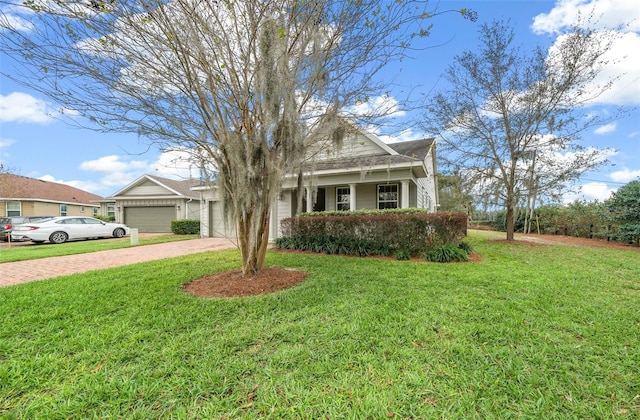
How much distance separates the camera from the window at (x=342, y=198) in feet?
36.1

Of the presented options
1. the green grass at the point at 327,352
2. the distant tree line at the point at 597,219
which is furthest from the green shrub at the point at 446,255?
the distant tree line at the point at 597,219

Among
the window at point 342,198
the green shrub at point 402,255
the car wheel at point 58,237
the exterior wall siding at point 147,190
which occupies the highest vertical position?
the exterior wall siding at point 147,190

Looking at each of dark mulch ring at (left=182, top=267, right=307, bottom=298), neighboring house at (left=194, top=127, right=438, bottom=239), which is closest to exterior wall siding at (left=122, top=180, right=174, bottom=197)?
neighboring house at (left=194, top=127, right=438, bottom=239)

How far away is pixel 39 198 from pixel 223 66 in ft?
95.6

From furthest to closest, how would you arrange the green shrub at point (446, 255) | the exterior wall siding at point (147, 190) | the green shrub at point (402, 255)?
the exterior wall siding at point (147, 190), the green shrub at point (402, 255), the green shrub at point (446, 255)

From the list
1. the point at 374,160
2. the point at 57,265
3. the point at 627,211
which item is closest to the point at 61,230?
the point at 57,265

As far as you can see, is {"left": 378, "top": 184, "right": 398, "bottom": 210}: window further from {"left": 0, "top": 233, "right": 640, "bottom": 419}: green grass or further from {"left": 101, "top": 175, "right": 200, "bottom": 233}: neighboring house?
{"left": 101, "top": 175, "right": 200, "bottom": 233}: neighboring house

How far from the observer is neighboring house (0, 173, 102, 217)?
20.6m

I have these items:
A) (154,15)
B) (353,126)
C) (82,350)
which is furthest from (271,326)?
(154,15)

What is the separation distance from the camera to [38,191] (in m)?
23.7

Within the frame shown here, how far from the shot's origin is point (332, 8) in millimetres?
4137

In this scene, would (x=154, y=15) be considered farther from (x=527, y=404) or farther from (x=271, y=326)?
(x=527, y=404)

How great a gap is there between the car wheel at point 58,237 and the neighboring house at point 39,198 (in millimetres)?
12341

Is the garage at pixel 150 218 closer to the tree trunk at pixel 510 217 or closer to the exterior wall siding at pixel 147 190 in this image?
the exterior wall siding at pixel 147 190
